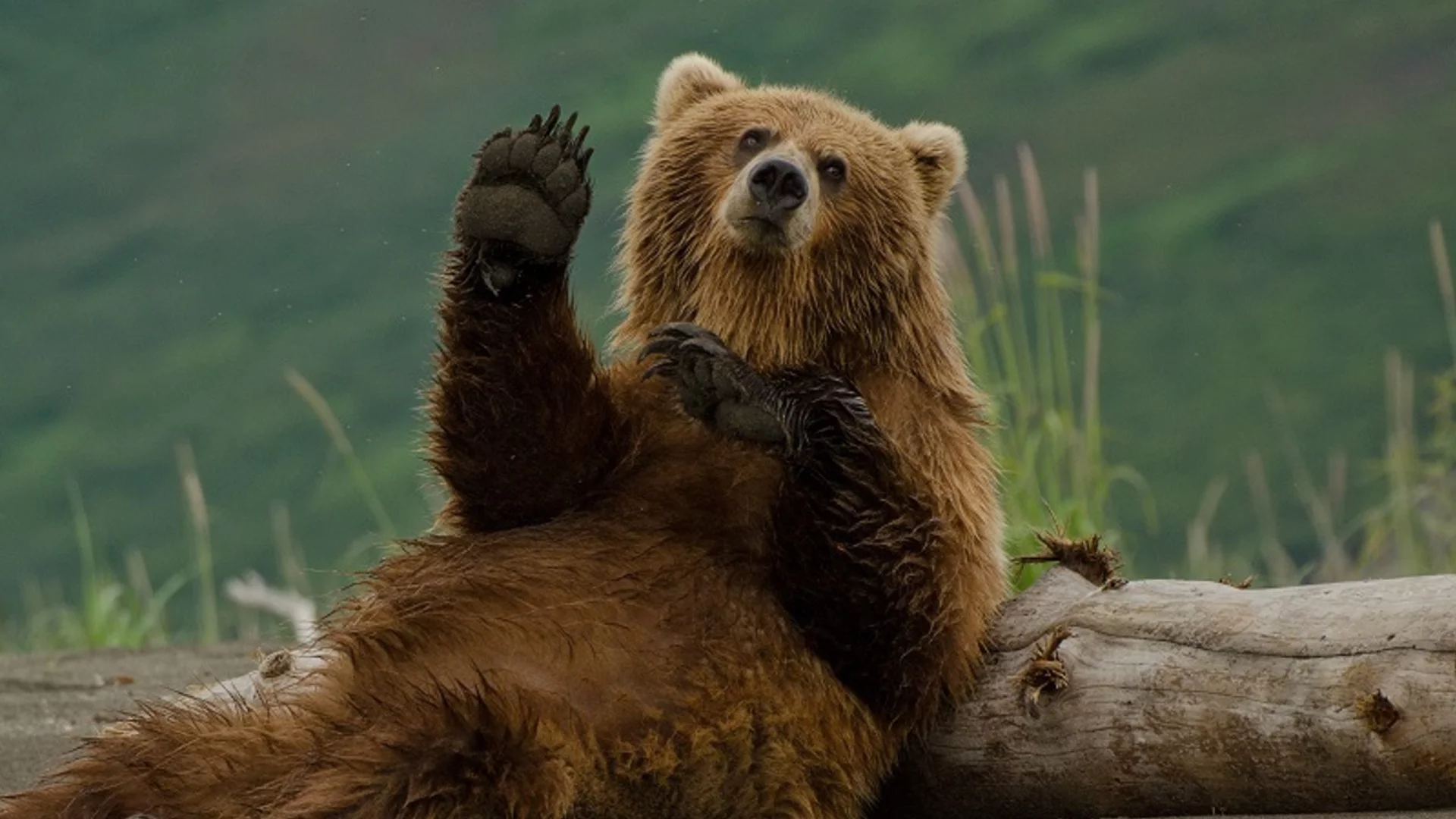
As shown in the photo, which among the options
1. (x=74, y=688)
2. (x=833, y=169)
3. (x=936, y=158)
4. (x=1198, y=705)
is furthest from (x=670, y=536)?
(x=74, y=688)

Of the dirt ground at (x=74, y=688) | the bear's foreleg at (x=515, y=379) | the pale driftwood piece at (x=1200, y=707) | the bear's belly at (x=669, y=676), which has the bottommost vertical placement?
the dirt ground at (x=74, y=688)

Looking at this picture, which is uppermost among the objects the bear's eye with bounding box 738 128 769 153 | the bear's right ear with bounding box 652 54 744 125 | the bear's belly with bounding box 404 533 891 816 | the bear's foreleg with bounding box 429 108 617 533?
the bear's right ear with bounding box 652 54 744 125

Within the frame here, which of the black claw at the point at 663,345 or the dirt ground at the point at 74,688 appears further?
the dirt ground at the point at 74,688

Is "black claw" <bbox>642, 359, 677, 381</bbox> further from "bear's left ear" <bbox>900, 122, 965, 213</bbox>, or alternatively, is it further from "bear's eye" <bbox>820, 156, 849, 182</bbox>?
"bear's left ear" <bbox>900, 122, 965, 213</bbox>

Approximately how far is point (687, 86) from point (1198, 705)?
180cm

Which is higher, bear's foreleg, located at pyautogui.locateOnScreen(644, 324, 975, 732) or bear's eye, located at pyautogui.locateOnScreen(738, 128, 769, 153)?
bear's eye, located at pyautogui.locateOnScreen(738, 128, 769, 153)

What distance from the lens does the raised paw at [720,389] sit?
354 centimetres

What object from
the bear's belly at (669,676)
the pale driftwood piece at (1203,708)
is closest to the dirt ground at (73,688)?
A: the bear's belly at (669,676)

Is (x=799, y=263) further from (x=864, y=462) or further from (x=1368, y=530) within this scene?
(x=1368, y=530)

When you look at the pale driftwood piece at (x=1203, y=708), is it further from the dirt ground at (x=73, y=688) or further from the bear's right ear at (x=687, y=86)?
the dirt ground at (x=73, y=688)

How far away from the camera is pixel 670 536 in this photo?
372cm

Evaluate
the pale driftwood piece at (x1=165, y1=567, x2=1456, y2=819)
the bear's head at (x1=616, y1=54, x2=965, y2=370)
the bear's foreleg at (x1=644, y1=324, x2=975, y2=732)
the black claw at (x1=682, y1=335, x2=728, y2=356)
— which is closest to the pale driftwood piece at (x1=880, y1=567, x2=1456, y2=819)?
the pale driftwood piece at (x1=165, y1=567, x2=1456, y2=819)

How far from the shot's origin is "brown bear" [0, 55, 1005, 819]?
330 centimetres

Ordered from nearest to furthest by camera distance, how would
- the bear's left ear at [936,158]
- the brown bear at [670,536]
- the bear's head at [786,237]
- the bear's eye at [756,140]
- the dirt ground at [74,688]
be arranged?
the brown bear at [670,536]
the bear's head at [786,237]
the bear's eye at [756,140]
the bear's left ear at [936,158]
the dirt ground at [74,688]
